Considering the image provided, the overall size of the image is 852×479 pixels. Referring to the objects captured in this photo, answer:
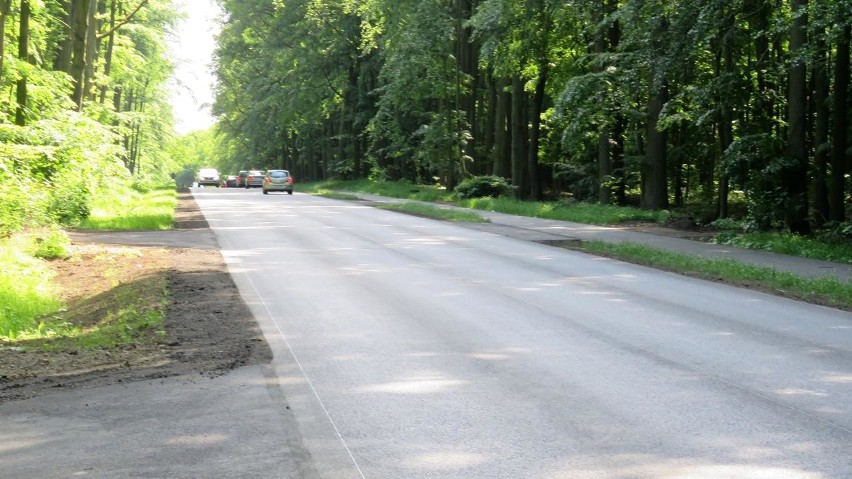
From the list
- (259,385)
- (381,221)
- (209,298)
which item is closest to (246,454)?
(259,385)

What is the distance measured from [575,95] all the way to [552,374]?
22272mm

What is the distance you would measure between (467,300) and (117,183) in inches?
1059

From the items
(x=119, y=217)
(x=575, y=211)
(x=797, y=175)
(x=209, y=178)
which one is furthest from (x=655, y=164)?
(x=209, y=178)

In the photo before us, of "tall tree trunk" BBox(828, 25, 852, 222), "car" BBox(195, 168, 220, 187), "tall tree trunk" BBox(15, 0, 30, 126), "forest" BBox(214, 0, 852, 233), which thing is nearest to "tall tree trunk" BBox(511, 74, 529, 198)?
"forest" BBox(214, 0, 852, 233)

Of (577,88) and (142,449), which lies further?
(577,88)

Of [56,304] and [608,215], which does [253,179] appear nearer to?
[608,215]

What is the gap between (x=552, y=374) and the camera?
8.28 metres

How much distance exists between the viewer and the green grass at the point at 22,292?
1220cm

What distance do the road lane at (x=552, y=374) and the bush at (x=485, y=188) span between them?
86.9 ft

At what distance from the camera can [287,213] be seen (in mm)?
35500

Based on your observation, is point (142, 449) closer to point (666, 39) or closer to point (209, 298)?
point (209, 298)

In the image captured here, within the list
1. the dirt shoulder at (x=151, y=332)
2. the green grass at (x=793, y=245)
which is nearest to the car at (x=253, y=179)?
the dirt shoulder at (x=151, y=332)

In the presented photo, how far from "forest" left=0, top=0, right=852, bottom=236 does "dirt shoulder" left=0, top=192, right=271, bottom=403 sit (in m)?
2.74

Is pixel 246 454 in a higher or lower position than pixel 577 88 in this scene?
lower
